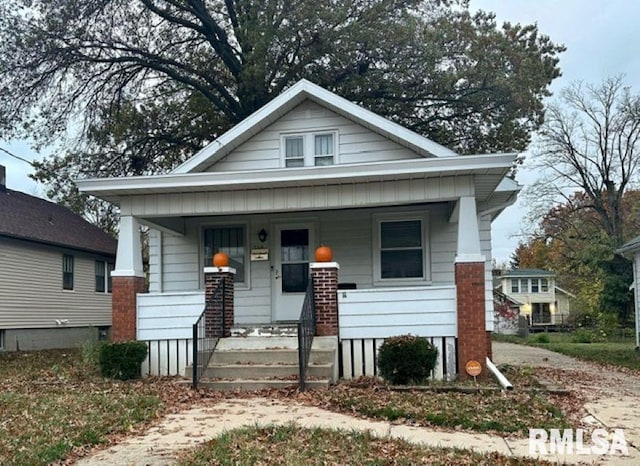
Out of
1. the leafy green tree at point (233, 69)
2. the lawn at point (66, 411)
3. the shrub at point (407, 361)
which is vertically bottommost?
the lawn at point (66, 411)

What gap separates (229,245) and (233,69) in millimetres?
8222

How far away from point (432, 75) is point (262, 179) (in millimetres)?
9336

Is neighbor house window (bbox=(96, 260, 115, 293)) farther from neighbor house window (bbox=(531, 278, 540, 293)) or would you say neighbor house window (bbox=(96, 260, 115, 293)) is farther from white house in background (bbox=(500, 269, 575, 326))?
neighbor house window (bbox=(531, 278, 540, 293))

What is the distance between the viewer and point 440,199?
394 inches

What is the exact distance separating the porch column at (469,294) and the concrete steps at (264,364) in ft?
6.60

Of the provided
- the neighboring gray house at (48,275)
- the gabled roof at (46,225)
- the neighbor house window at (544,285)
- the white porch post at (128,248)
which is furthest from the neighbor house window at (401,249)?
the neighbor house window at (544,285)

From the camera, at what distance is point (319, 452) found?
537cm

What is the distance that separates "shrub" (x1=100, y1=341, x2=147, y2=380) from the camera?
983cm

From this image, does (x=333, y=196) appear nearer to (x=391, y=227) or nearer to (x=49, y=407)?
(x=391, y=227)

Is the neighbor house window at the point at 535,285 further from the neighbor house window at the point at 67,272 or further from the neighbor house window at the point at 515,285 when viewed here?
the neighbor house window at the point at 67,272

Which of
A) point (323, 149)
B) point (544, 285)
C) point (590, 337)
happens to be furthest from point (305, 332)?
point (544, 285)

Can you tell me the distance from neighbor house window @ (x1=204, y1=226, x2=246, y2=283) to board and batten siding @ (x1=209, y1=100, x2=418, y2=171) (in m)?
1.35

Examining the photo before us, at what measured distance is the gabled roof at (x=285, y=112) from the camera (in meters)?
11.7

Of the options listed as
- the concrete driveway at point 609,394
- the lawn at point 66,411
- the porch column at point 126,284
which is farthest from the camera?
the porch column at point 126,284
